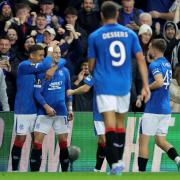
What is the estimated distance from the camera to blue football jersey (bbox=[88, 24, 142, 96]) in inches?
462

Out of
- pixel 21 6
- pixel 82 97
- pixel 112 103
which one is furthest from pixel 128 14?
pixel 112 103

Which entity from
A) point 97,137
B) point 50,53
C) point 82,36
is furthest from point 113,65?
point 82,36

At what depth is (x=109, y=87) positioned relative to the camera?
1180cm

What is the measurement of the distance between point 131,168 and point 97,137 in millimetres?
842

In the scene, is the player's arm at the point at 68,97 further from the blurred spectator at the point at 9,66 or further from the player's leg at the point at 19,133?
the blurred spectator at the point at 9,66

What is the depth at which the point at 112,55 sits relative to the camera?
38.6 feet

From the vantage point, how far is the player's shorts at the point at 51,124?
1552 centimetres

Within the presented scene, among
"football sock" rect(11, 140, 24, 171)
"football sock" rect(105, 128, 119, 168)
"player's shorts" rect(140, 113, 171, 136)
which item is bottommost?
"football sock" rect(11, 140, 24, 171)

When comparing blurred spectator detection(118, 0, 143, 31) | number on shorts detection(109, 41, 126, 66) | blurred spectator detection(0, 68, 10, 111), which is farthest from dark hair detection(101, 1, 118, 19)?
blurred spectator detection(118, 0, 143, 31)

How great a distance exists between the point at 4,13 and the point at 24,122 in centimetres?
361

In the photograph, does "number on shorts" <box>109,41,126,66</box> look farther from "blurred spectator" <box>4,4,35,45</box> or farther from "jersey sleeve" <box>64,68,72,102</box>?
"blurred spectator" <box>4,4,35,45</box>

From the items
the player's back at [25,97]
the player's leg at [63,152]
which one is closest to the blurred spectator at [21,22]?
the player's back at [25,97]

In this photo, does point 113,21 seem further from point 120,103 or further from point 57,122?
point 57,122

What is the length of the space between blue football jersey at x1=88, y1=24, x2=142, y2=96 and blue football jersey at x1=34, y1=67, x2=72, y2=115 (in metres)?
3.66
